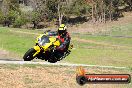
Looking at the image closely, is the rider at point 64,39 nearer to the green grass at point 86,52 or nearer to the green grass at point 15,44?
the green grass at point 86,52

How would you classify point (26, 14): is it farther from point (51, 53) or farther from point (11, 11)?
point (51, 53)

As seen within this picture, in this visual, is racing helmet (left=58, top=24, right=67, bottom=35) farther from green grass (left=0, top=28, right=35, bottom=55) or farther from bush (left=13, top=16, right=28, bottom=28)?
bush (left=13, top=16, right=28, bottom=28)

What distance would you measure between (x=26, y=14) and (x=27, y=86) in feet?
257

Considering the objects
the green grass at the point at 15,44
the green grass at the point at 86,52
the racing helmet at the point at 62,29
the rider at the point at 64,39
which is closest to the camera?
the racing helmet at the point at 62,29

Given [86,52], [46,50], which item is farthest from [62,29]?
[86,52]

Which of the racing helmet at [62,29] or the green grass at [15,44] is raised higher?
the racing helmet at [62,29]

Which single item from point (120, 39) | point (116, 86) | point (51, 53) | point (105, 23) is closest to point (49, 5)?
point (105, 23)

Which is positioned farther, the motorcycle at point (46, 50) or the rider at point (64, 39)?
the motorcycle at point (46, 50)

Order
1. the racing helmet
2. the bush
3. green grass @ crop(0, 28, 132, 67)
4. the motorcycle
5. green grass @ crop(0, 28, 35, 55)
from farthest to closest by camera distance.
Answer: the bush
green grass @ crop(0, 28, 35, 55)
green grass @ crop(0, 28, 132, 67)
the motorcycle
the racing helmet

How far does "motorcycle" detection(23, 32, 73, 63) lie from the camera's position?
512 inches

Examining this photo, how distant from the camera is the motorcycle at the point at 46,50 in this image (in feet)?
42.7

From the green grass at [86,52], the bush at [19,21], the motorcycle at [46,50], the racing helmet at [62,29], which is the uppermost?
the racing helmet at [62,29]

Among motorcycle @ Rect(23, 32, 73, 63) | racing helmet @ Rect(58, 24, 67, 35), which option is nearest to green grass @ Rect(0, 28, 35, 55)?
motorcycle @ Rect(23, 32, 73, 63)

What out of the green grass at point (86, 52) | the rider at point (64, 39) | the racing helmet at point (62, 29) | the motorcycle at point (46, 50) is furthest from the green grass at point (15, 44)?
the racing helmet at point (62, 29)
